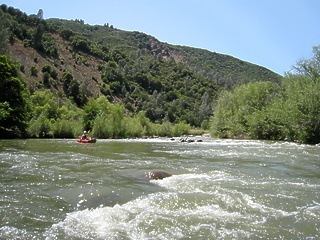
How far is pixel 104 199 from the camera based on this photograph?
6.66m

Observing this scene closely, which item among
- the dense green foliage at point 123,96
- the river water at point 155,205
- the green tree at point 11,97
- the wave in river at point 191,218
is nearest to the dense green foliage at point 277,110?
the dense green foliage at point 123,96

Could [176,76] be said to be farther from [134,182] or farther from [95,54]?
[134,182]

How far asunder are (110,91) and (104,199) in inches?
Answer: 3278

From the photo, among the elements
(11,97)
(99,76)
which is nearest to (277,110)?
(11,97)

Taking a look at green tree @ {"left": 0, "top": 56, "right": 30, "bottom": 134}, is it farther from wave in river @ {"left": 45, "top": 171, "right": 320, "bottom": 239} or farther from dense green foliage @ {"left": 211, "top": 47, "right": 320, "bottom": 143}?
dense green foliage @ {"left": 211, "top": 47, "right": 320, "bottom": 143}

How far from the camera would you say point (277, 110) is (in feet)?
110

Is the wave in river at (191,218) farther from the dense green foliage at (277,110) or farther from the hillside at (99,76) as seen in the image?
the hillside at (99,76)

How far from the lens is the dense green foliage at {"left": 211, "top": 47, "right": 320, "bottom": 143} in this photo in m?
27.8

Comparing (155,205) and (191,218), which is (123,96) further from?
(191,218)

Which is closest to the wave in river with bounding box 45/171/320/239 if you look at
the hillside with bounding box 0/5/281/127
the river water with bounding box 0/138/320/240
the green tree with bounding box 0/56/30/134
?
the river water with bounding box 0/138/320/240

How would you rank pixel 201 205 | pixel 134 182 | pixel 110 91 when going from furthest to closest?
1. pixel 110 91
2. pixel 134 182
3. pixel 201 205

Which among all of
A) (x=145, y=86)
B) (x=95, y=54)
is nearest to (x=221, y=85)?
(x=145, y=86)

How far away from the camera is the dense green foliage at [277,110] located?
27766 millimetres

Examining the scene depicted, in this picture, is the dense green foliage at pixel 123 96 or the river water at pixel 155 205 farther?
the dense green foliage at pixel 123 96
